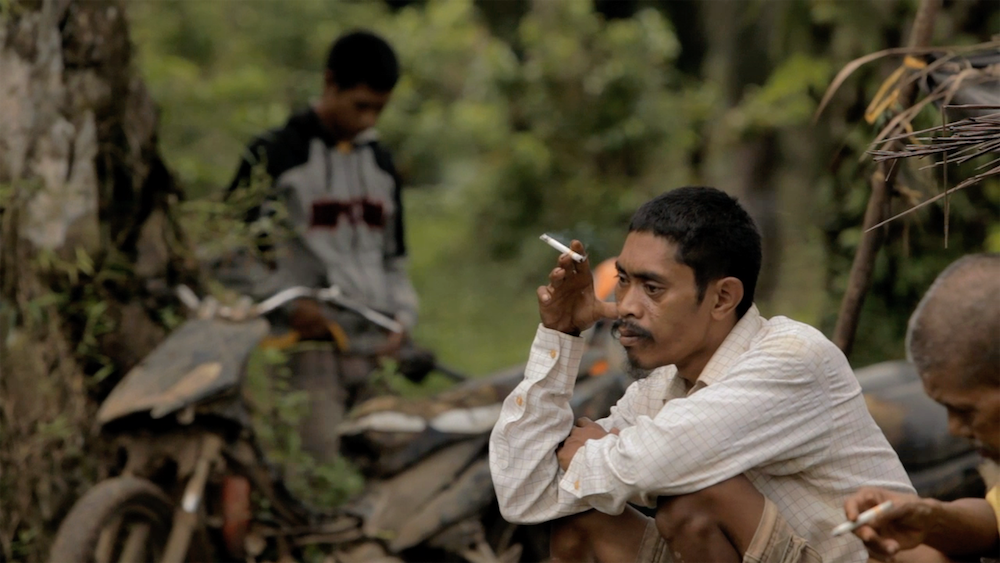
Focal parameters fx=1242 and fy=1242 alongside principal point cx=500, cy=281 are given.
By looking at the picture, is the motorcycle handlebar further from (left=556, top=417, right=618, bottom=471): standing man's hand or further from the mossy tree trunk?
(left=556, top=417, right=618, bottom=471): standing man's hand

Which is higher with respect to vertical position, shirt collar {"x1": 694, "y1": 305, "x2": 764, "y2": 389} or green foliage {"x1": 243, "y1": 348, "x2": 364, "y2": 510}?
shirt collar {"x1": 694, "y1": 305, "x2": 764, "y2": 389}

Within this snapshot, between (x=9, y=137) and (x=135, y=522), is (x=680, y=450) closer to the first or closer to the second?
(x=135, y=522)

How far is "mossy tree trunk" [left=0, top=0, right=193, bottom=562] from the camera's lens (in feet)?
14.1

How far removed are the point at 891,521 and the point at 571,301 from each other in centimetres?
97

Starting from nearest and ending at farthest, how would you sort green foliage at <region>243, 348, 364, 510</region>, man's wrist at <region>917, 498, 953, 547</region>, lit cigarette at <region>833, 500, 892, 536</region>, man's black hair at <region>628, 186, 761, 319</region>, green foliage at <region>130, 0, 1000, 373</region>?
lit cigarette at <region>833, 500, 892, 536</region> < man's wrist at <region>917, 498, 953, 547</region> < man's black hair at <region>628, 186, 761, 319</region> < green foliage at <region>243, 348, 364, 510</region> < green foliage at <region>130, 0, 1000, 373</region>

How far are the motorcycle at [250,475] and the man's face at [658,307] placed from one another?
134 cm

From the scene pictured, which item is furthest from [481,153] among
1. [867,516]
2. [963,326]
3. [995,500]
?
[867,516]

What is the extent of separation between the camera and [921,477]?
4.30 meters

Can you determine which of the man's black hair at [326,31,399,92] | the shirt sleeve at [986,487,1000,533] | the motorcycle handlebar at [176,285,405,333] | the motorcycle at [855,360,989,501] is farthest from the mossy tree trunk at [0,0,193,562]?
the shirt sleeve at [986,487,1000,533]

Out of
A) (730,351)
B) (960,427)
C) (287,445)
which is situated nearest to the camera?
(960,427)

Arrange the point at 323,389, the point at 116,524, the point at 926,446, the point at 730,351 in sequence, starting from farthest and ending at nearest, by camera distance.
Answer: the point at 323,389
the point at 926,446
the point at 116,524
the point at 730,351

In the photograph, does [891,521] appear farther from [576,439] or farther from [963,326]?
[576,439]

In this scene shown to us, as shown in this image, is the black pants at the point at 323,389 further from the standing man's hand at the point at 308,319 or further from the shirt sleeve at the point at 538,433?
the shirt sleeve at the point at 538,433

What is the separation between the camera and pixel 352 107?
5637mm
